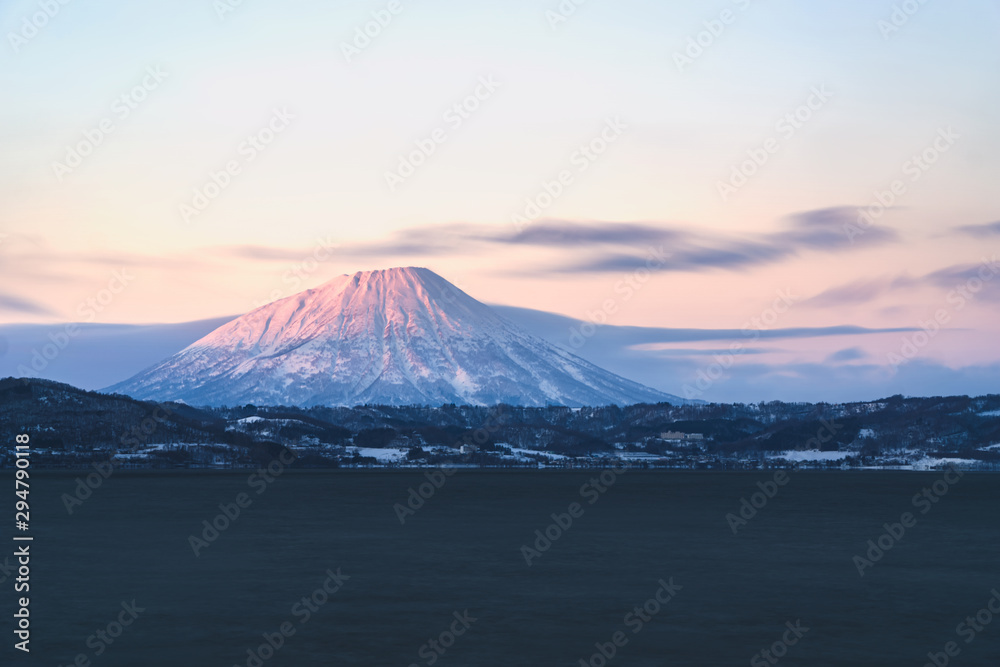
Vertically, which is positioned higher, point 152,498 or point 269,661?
point 269,661

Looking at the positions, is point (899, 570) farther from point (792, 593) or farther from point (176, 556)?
point (176, 556)

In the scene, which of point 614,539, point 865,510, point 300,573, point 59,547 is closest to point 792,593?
point 300,573
